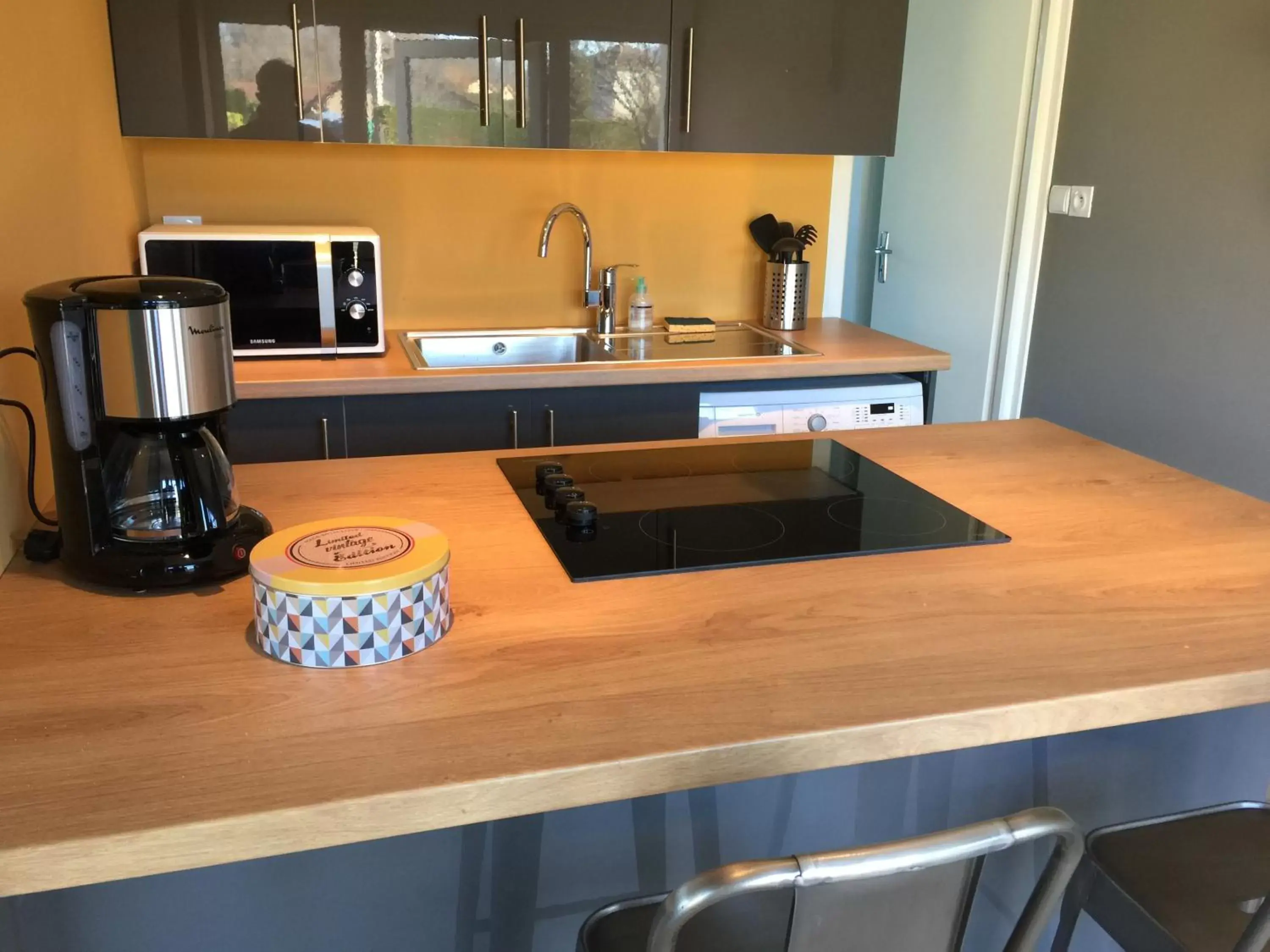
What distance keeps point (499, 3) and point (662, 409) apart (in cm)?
103

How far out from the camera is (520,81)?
8.15ft

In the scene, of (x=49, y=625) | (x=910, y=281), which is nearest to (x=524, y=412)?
(x=49, y=625)

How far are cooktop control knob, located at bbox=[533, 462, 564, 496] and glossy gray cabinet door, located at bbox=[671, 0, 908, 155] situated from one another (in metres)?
1.38

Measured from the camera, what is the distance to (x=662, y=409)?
252cm

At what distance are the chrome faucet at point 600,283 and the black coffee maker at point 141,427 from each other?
1.74 metres

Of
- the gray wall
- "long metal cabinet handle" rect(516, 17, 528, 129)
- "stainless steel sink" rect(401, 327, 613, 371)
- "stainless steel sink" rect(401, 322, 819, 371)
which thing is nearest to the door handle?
the gray wall

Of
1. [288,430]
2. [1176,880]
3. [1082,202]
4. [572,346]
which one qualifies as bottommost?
[1176,880]

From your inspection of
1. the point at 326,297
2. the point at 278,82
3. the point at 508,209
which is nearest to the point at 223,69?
the point at 278,82

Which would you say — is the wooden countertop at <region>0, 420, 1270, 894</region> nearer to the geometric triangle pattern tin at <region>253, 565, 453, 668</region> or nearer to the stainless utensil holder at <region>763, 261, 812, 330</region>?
the geometric triangle pattern tin at <region>253, 565, 453, 668</region>

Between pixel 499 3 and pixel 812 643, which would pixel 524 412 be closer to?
pixel 499 3

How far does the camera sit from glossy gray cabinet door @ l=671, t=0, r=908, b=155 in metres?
2.58

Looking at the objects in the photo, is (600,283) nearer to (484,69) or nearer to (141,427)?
(484,69)

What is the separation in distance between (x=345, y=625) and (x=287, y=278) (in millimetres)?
1624

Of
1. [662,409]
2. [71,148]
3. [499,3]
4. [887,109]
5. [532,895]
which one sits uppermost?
[499,3]
